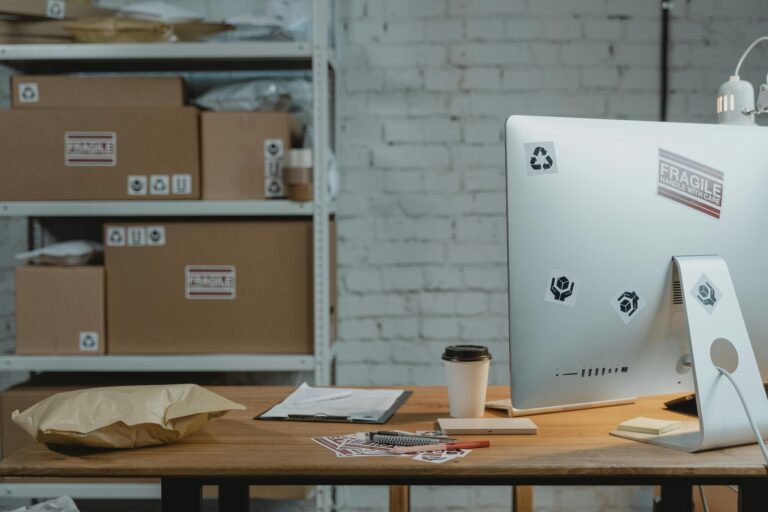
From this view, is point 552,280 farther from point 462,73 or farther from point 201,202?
point 462,73

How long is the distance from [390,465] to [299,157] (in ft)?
4.16

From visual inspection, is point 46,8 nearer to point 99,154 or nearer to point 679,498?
point 99,154

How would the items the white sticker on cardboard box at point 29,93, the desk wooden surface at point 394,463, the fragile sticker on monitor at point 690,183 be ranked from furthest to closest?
the white sticker on cardboard box at point 29,93 → the fragile sticker on monitor at point 690,183 → the desk wooden surface at point 394,463

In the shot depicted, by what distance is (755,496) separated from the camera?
3.27 ft

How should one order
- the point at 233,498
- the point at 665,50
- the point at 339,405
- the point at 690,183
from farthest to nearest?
the point at 665,50
the point at 339,405
the point at 233,498
the point at 690,183

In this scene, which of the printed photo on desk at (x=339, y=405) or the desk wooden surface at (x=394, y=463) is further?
the printed photo on desk at (x=339, y=405)

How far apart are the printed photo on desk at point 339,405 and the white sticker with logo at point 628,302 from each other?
1.34 ft

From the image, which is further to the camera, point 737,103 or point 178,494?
point 737,103

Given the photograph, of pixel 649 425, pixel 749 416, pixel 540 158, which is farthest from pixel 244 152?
pixel 749 416

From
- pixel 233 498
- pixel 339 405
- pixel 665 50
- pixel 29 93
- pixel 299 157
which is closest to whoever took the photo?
pixel 233 498

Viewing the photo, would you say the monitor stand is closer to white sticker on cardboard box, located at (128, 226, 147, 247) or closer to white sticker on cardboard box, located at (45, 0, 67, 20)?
white sticker on cardboard box, located at (128, 226, 147, 247)

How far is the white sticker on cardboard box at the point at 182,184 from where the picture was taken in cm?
214

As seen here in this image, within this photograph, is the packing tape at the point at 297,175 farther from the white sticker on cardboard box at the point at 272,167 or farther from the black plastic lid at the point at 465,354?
the black plastic lid at the point at 465,354

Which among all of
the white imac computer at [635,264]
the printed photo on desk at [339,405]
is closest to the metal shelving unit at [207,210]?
the printed photo on desk at [339,405]
